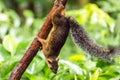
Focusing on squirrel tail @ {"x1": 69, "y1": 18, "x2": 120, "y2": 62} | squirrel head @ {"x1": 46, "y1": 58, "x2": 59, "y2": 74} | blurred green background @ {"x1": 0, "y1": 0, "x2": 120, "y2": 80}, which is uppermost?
squirrel tail @ {"x1": 69, "y1": 18, "x2": 120, "y2": 62}

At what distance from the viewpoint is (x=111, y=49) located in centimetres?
81

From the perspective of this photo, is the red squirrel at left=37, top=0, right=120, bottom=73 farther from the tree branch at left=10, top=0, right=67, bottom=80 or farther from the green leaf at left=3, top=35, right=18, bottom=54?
the green leaf at left=3, top=35, right=18, bottom=54

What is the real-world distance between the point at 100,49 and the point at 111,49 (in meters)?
0.02

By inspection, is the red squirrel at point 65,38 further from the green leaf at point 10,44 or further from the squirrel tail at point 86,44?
the green leaf at point 10,44

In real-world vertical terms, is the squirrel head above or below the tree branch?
below

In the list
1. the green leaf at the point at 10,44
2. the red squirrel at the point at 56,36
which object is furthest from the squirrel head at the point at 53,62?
the green leaf at the point at 10,44

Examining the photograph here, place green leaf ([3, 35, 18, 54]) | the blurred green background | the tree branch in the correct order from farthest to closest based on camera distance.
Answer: green leaf ([3, 35, 18, 54]) < the blurred green background < the tree branch

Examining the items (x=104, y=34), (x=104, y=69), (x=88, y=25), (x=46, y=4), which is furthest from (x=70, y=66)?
(x=46, y=4)

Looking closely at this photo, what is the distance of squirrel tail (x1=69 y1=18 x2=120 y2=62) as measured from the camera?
0.80 metres

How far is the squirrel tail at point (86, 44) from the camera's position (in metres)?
0.80

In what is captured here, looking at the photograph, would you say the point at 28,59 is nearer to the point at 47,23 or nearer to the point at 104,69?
the point at 47,23

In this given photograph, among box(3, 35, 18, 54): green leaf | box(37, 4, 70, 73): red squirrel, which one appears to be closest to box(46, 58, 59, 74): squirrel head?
box(37, 4, 70, 73): red squirrel

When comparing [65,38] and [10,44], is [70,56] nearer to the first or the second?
[10,44]

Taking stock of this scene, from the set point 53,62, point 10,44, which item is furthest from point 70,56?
point 53,62
